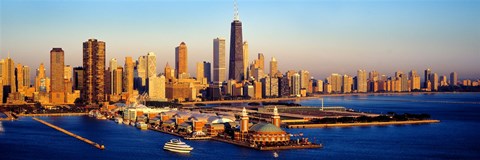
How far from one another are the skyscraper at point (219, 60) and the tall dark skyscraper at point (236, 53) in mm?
4807

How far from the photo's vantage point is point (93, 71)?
2793 inches

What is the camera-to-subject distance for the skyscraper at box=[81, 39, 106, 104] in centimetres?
6988

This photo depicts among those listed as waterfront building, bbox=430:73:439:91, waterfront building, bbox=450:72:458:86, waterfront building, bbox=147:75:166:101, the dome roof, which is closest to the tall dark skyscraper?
waterfront building, bbox=147:75:166:101

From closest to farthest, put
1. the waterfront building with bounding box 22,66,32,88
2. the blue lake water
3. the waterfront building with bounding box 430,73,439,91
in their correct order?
the blue lake water → the waterfront building with bounding box 22,66,32,88 → the waterfront building with bounding box 430,73,439,91

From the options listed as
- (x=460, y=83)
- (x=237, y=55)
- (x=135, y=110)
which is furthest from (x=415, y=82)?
(x=135, y=110)

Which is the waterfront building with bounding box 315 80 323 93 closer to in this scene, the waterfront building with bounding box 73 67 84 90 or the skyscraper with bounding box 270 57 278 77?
the skyscraper with bounding box 270 57 278 77

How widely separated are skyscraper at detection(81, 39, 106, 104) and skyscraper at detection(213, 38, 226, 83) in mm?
38574

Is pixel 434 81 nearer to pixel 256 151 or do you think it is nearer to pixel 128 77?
pixel 128 77

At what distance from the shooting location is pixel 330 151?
27547mm

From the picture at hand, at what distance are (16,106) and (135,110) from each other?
21936 millimetres

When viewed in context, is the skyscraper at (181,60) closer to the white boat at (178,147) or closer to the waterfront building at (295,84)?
the waterfront building at (295,84)

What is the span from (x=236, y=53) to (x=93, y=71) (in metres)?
31.7

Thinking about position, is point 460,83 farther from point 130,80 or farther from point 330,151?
point 330,151

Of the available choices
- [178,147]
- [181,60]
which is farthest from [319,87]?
[178,147]
